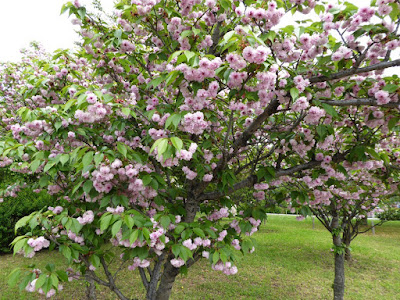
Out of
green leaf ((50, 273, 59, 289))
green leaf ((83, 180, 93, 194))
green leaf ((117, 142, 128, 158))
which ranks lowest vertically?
green leaf ((50, 273, 59, 289))

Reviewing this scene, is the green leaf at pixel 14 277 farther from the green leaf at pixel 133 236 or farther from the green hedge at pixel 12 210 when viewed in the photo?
the green hedge at pixel 12 210

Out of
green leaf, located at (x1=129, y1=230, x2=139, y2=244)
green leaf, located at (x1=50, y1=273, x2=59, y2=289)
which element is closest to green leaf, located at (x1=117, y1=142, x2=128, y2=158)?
green leaf, located at (x1=129, y1=230, x2=139, y2=244)

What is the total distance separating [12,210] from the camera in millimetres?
7992

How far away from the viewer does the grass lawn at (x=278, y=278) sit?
578 cm

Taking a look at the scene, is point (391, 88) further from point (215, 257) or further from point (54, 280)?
point (54, 280)

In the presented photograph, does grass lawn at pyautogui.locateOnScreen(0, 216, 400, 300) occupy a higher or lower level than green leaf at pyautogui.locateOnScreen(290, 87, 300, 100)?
lower


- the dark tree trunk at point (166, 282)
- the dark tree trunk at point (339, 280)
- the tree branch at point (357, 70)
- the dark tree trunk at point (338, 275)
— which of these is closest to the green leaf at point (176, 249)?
the dark tree trunk at point (166, 282)

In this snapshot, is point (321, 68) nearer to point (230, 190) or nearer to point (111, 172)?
point (230, 190)

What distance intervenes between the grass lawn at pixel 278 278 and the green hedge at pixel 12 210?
582mm

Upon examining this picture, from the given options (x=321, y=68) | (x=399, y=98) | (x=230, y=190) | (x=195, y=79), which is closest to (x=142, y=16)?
(x=195, y=79)

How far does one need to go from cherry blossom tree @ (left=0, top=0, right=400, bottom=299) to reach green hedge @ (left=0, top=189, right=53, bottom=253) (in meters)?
6.21

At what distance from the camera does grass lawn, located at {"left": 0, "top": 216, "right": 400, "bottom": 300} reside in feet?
19.0

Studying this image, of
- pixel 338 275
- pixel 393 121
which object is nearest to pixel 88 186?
pixel 393 121

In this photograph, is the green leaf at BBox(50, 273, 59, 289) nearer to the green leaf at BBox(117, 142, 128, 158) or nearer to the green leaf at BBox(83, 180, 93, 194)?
the green leaf at BBox(83, 180, 93, 194)
